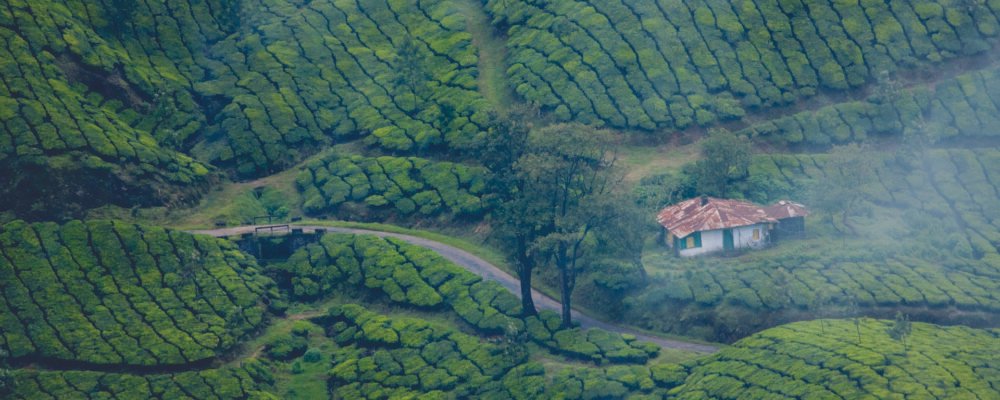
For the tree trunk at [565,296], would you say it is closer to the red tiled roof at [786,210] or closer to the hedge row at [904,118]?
the red tiled roof at [786,210]

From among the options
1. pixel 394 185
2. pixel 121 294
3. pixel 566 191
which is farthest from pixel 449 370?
pixel 394 185

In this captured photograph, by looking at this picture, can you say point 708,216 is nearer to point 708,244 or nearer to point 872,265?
point 708,244

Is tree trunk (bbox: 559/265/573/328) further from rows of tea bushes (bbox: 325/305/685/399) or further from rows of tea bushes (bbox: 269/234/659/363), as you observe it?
rows of tea bushes (bbox: 325/305/685/399)

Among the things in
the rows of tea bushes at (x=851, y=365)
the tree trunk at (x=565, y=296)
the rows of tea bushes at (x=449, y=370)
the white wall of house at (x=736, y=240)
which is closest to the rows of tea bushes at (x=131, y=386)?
the rows of tea bushes at (x=449, y=370)

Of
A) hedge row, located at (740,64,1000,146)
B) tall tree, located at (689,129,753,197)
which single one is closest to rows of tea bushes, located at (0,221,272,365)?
tall tree, located at (689,129,753,197)

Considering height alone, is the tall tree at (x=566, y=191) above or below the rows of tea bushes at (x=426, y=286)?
above

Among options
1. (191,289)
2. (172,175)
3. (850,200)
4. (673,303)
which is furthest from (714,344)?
(172,175)
